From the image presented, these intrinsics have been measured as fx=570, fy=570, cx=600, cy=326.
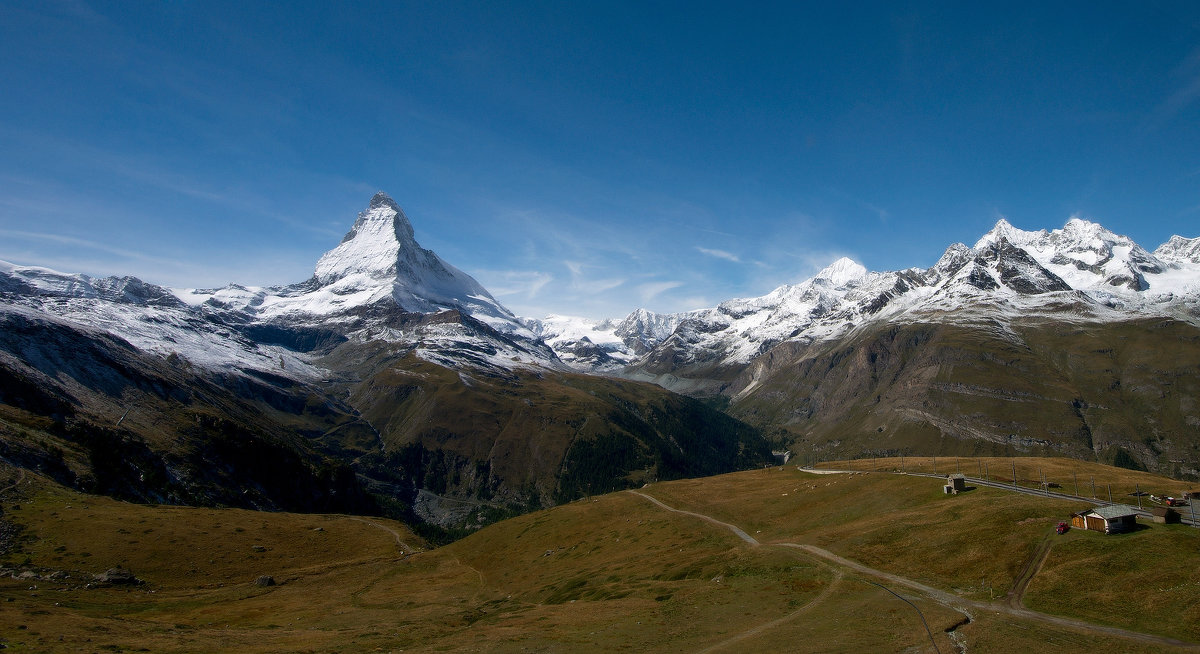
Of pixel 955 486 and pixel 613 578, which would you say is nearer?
pixel 613 578

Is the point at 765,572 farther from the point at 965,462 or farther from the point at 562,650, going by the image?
the point at 965,462

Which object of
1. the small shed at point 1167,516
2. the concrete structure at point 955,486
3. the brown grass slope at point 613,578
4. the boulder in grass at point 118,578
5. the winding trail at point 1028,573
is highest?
the small shed at point 1167,516

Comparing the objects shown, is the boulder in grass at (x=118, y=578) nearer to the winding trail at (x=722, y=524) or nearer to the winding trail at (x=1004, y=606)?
the winding trail at (x=1004, y=606)

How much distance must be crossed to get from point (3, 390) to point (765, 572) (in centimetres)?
22617

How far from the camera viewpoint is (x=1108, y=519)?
59469mm

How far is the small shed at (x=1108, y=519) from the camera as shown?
59.6 m

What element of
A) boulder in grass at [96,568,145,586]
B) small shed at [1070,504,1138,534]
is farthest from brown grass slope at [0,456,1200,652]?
boulder in grass at [96,568,145,586]

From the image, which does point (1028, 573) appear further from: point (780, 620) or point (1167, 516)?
point (780, 620)

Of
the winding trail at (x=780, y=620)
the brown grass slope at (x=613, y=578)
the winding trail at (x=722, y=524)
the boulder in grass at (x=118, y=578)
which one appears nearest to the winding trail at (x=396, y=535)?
the brown grass slope at (x=613, y=578)

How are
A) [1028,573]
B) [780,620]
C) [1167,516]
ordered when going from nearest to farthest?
[780,620] < [1028,573] < [1167,516]

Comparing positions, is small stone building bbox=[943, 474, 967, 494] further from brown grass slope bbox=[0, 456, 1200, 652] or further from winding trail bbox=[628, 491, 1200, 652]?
winding trail bbox=[628, 491, 1200, 652]

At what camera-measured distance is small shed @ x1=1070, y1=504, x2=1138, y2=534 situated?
2347 inches

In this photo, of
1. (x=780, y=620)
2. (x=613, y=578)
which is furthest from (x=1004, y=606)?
(x=613, y=578)

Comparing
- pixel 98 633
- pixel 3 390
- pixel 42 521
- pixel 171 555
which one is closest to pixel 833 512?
pixel 98 633
